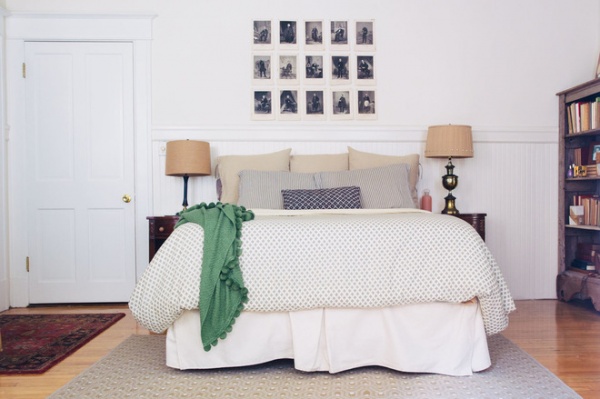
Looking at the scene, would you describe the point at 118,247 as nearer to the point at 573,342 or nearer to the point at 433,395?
the point at 433,395

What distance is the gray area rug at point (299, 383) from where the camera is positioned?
2037 millimetres

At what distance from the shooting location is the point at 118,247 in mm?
4035

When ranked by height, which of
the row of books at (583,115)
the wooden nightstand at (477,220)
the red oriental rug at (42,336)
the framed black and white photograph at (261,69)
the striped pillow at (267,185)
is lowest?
the red oriental rug at (42,336)

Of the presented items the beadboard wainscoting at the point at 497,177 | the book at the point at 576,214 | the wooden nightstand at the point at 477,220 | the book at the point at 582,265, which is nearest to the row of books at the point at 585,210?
the book at the point at 576,214

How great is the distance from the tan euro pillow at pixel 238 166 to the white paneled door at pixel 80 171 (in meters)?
0.84

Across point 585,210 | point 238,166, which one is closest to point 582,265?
point 585,210

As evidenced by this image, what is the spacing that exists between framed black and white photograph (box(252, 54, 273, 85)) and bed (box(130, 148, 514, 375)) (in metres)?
2.09

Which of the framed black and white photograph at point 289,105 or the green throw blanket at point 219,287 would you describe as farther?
the framed black and white photograph at point 289,105

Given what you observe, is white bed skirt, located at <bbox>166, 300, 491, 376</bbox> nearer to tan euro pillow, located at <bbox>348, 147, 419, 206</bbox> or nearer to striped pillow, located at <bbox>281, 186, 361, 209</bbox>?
striped pillow, located at <bbox>281, 186, 361, 209</bbox>

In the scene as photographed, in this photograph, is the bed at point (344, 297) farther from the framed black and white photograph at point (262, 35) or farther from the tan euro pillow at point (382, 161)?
the framed black and white photograph at point (262, 35)

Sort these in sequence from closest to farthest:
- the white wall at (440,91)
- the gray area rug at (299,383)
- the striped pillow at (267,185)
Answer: the gray area rug at (299,383)
the striped pillow at (267,185)
the white wall at (440,91)

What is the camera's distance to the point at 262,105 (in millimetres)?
4098

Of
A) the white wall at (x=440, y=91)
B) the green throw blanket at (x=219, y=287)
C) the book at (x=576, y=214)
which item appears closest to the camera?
the green throw blanket at (x=219, y=287)

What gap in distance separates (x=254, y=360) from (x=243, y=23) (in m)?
2.87
